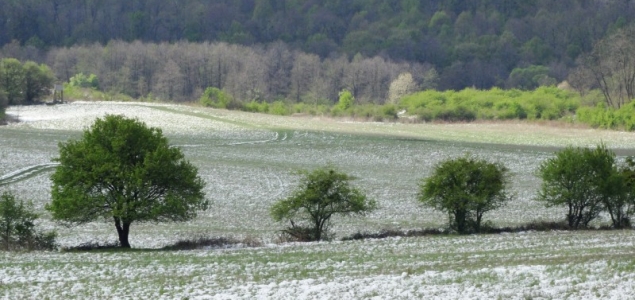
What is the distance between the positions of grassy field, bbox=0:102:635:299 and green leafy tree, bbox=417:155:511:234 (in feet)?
8.46

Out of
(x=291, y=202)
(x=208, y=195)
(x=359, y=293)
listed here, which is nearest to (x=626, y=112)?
(x=208, y=195)

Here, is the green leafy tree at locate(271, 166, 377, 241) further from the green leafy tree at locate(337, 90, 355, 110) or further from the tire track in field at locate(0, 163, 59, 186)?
the green leafy tree at locate(337, 90, 355, 110)

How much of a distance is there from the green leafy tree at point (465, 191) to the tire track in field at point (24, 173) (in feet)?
88.6

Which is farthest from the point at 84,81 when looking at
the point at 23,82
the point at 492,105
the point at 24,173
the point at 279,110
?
the point at 24,173

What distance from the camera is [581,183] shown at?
41281 millimetres

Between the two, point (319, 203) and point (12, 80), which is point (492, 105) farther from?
point (319, 203)

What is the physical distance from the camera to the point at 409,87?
180 m

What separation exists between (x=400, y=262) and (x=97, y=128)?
648 inches

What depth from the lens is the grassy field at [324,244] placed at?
22.6 metres

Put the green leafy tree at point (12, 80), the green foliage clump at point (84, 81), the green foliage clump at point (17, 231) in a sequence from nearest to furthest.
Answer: the green foliage clump at point (17, 231)
the green leafy tree at point (12, 80)
the green foliage clump at point (84, 81)

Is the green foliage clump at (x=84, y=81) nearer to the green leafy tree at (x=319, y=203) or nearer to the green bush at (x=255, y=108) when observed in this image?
the green bush at (x=255, y=108)

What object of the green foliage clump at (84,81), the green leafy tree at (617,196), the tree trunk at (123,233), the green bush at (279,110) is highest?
the green foliage clump at (84,81)

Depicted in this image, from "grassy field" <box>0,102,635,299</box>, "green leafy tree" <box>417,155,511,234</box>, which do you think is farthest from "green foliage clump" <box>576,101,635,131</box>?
"green leafy tree" <box>417,155,511,234</box>

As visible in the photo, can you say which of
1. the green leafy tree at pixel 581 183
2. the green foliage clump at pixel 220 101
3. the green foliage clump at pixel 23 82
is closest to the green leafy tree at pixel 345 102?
the green foliage clump at pixel 220 101
